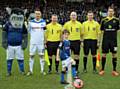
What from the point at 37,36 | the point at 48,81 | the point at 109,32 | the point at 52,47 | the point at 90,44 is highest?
the point at 109,32

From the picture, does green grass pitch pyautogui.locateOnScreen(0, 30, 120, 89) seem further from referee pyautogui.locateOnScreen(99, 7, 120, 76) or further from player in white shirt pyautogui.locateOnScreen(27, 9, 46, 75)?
referee pyautogui.locateOnScreen(99, 7, 120, 76)

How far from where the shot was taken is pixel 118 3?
158 ft

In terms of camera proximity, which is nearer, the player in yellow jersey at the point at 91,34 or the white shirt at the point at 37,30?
the white shirt at the point at 37,30

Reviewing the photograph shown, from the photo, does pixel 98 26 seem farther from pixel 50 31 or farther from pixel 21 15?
pixel 21 15

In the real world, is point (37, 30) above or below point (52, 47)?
above

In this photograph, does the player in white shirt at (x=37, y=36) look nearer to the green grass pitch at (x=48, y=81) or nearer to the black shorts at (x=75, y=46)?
the green grass pitch at (x=48, y=81)

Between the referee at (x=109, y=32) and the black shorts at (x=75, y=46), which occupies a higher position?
the referee at (x=109, y=32)

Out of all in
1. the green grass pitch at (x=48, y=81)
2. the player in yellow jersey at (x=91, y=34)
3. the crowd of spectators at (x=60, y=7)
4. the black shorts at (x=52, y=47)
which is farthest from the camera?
the crowd of spectators at (x=60, y=7)

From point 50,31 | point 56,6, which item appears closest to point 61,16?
point 56,6

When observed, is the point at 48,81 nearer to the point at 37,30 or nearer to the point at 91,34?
the point at 37,30

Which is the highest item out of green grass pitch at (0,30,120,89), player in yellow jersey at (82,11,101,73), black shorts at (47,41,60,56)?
player in yellow jersey at (82,11,101,73)

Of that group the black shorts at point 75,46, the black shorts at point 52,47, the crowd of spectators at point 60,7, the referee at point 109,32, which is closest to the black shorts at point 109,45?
the referee at point 109,32

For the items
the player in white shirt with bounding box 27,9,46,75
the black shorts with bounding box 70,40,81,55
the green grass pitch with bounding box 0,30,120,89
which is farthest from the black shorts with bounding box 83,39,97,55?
the player in white shirt with bounding box 27,9,46,75

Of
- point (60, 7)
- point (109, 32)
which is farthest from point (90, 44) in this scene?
point (60, 7)
